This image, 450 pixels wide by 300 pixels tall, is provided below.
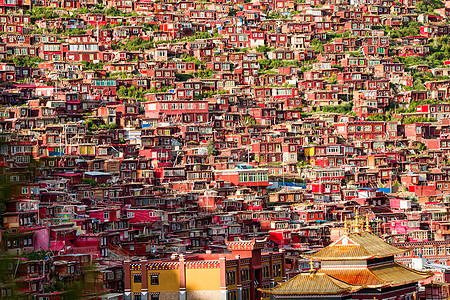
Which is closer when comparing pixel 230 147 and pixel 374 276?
pixel 374 276

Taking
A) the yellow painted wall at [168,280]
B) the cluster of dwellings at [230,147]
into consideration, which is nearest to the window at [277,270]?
the cluster of dwellings at [230,147]

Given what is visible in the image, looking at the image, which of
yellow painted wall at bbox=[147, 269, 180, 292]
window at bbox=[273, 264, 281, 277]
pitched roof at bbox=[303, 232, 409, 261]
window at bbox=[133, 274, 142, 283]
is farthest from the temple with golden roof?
window at bbox=[273, 264, 281, 277]

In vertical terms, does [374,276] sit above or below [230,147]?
below

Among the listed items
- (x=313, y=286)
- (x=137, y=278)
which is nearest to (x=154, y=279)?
(x=137, y=278)

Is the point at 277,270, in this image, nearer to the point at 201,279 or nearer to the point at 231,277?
the point at 231,277

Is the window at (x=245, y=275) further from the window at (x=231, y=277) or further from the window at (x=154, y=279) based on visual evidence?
the window at (x=154, y=279)

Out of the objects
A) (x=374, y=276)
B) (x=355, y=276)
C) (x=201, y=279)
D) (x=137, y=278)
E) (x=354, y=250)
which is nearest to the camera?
(x=374, y=276)

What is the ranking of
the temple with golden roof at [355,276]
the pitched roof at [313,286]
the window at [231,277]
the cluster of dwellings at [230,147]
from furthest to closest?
the window at [231,277]
the cluster of dwellings at [230,147]
the temple with golden roof at [355,276]
the pitched roof at [313,286]
